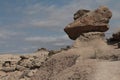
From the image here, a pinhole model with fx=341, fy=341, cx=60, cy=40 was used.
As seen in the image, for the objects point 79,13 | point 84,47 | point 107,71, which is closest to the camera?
point 107,71

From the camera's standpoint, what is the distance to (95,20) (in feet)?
74.6

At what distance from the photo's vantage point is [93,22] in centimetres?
2269

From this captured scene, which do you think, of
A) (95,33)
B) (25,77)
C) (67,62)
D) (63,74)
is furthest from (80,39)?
(63,74)

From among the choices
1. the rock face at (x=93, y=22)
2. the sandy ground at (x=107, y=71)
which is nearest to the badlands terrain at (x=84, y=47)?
the rock face at (x=93, y=22)

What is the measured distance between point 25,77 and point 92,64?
26.2 feet

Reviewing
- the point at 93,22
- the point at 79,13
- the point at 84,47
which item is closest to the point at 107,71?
the point at 84,47

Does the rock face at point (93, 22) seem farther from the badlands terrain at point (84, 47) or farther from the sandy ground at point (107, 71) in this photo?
the sandy ground at point (107, 71)

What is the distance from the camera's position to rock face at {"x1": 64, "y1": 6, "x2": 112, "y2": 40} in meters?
22.6

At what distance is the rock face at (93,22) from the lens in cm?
2261

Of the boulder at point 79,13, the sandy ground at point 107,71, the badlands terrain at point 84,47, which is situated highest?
the boulder at point 79,13

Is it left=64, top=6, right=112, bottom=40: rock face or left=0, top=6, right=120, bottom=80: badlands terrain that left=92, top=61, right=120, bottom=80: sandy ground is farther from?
left=64, top=6, right=112, bottom=40: rock face

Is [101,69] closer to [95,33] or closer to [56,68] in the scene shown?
[56,68]

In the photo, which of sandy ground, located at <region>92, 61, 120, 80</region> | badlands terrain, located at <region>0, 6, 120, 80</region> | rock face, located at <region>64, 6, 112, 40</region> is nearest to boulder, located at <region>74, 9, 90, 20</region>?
badlands terrain, located at <region>0, 6, 120, 80</region>

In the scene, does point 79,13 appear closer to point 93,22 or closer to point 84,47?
point 93,22
